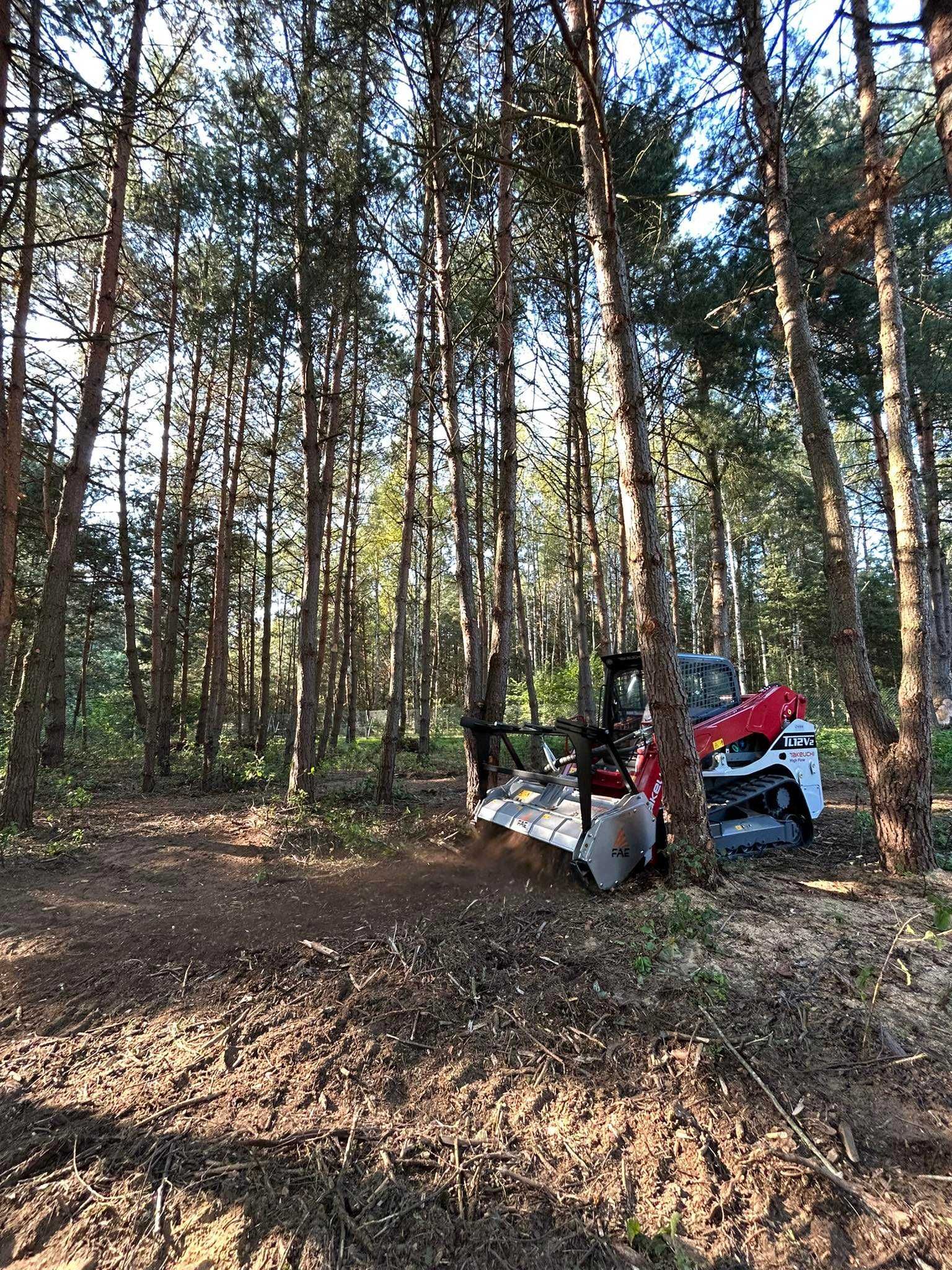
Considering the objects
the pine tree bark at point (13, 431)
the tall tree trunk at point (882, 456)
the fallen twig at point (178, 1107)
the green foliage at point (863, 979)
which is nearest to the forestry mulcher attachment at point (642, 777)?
the green foliage at point (863, 979)

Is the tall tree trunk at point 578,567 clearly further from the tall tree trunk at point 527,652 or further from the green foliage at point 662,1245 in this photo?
the green foliage at point 662,1245

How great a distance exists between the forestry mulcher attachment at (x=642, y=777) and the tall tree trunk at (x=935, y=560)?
11.3m

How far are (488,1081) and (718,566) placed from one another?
11268 millimetres

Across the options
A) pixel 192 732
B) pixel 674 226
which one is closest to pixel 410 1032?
pixel 674 226

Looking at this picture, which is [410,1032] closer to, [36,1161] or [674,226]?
[36,1161]

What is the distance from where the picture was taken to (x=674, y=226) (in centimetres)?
613

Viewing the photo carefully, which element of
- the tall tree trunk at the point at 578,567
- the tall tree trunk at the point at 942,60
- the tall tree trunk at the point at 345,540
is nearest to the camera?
the tall tree trunk at the point at 942,60

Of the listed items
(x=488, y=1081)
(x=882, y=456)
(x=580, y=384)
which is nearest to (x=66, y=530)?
(x=488, y=1081)

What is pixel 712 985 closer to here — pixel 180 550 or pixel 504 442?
pixel 504 442

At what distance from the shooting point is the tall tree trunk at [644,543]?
3955 mm

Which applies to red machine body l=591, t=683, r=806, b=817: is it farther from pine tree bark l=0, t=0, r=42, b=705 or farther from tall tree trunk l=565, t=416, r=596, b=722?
pine tree bark l=0, t=0, r=42, b=705

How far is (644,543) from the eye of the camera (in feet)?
13.2

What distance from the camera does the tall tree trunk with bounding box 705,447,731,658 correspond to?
11492 millimetres

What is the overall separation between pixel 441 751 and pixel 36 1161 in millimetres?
14338
